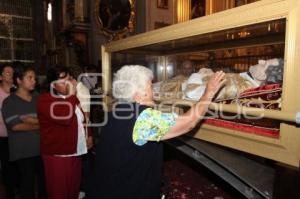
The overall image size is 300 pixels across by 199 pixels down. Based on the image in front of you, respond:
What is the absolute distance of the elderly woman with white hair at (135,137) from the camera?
4.61 feet

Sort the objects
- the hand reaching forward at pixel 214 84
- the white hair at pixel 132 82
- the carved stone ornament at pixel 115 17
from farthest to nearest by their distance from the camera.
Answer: the carved stone ornament at pixel 115 17 → the white hair at pixel 132 82 → the hand reaching forward at pixel 214 84

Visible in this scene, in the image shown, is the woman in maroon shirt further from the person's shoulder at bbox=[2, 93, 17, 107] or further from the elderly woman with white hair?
the elderly woman with white hair

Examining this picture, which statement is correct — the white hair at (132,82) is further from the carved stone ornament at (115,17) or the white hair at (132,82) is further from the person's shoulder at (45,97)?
the carved stone ornament at (115,17)

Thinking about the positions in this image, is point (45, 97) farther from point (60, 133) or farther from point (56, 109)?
point (60, 133)

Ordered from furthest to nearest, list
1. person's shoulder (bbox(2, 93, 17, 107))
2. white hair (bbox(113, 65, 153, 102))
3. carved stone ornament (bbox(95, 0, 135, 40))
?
carved stone ornament (bbox(95, 0, 135, 40))
person's shoulder (bbox(2, 93, 17, 107))
white hair (bbox(113, 65, 153, 102))

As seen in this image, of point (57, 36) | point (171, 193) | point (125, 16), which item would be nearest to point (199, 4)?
point (125, 16)

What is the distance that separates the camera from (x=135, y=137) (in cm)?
145

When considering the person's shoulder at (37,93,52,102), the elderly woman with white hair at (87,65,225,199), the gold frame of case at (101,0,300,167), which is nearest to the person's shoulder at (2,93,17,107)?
the person's shoulder at (37,93,52,102)

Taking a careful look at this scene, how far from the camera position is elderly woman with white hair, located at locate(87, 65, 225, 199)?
4.61 feet

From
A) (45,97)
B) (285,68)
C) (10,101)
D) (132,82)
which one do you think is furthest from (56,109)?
(285,68)

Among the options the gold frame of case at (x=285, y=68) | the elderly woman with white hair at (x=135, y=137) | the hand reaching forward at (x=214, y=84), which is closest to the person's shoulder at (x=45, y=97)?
the elderly woman with white hair at (x=135, y=137)

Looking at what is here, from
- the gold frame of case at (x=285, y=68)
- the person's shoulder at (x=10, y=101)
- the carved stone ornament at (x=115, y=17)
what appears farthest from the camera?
the carved stone ornament at (x=115, y=17)

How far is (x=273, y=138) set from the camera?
1.19 metres

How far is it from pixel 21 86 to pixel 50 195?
3.60 ft
